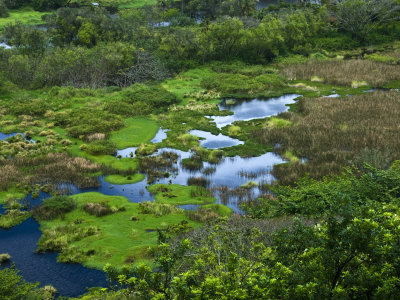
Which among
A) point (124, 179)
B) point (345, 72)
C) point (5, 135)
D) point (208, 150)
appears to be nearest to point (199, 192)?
point (124, 179)

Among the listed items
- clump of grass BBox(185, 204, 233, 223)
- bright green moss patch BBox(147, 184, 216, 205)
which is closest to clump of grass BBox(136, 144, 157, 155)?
bright green moss patch BBox(147, 184, 216, 205)

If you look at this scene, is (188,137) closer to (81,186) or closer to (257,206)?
(81,186)

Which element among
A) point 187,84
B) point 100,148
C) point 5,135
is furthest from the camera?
point 187,84

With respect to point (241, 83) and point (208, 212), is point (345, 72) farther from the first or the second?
point (208, 212)

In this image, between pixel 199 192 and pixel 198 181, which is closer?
pixel 199 192

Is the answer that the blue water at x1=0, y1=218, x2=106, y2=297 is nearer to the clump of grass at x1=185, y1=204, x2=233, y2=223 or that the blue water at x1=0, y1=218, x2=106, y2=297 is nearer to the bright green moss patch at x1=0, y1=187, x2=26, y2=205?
the bright green moss patch at x1=0, y1=187, x2=26, y2=205

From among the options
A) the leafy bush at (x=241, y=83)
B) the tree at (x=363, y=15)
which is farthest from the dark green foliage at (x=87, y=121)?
the tree at (x=363, y=15)

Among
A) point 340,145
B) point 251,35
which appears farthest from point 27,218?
point 251,35
